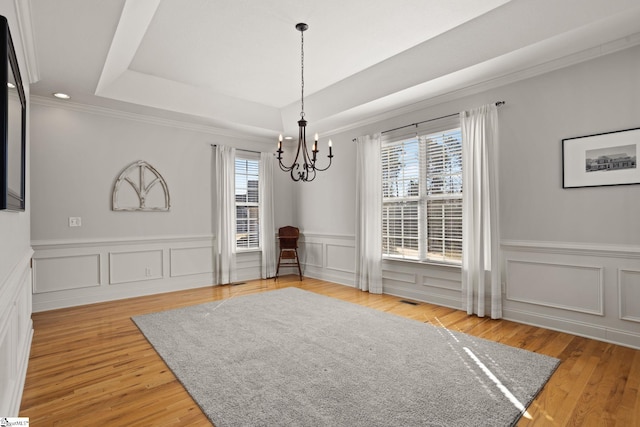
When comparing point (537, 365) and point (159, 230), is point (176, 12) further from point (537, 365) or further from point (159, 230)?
point (537, 365)

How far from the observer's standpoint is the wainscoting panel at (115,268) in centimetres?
427

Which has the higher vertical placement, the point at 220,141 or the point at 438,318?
the point at 220,141

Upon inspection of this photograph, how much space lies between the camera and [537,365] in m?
2.59

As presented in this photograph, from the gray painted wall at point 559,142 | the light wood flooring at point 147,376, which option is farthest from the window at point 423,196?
the light wood flooring at point 147,376

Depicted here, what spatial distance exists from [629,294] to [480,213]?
1445mm

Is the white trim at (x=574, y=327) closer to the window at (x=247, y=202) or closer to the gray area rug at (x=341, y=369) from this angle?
the gray area rug at (x=341, y=369)

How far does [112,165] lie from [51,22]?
2415 mm

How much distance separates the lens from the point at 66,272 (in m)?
4.38

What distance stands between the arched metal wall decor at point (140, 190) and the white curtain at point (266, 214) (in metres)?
1.66

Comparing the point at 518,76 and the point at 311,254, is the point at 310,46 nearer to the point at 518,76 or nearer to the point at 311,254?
the point at 518,76

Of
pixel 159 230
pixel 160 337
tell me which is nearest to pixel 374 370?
pixel 160 337

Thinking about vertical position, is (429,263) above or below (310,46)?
below

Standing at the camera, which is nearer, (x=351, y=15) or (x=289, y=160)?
(x=351, y=15)

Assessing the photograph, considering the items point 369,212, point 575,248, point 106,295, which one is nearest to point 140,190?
point 106,295
